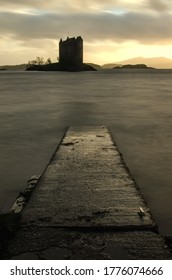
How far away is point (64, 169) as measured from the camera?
5805 millimetres

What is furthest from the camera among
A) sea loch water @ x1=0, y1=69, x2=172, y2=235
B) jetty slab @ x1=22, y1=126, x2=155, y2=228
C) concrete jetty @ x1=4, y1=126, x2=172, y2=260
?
sea loch water @ x1=0, y1=69, x2=172, y2=235

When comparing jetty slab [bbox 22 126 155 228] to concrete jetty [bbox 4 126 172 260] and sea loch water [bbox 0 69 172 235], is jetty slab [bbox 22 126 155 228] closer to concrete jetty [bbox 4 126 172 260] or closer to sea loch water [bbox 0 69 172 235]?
concrete jetty [bbox 4 126 172 260]

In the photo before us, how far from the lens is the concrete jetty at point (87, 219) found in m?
3.21

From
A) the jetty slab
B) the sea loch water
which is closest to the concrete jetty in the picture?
the jetty slab

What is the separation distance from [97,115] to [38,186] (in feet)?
42.8

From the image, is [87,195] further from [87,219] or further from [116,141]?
[116,141]

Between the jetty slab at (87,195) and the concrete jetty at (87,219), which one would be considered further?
the jetty slab at (87,195)

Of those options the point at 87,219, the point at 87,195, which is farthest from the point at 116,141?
the point at 87,219

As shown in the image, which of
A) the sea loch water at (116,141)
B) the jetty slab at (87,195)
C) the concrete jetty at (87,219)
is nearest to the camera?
the concrete jetty at (87,219)

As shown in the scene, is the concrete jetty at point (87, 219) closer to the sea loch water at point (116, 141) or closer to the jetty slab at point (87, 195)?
the jetty slab at point (87, 195)

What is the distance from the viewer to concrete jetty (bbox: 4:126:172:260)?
3.21 meters

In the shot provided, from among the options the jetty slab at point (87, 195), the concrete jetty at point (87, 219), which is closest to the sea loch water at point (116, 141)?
the jetty slab at point (87, 195)

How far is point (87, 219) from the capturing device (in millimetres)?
3838
